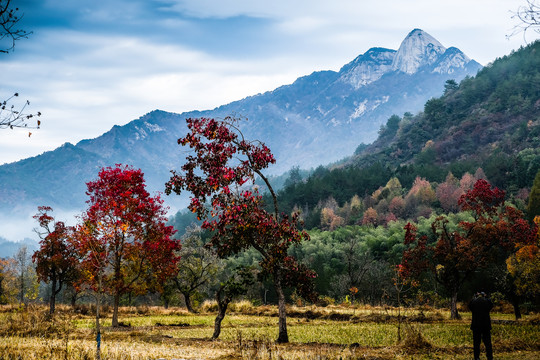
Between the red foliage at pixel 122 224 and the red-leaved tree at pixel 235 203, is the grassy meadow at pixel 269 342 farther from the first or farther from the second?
the red foliage at pixel 122 224

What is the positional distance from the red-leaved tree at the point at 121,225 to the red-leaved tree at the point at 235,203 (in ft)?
31.3

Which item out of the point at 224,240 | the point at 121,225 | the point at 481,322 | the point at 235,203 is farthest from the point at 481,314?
the point at 121,225

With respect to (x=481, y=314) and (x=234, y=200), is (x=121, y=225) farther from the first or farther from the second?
(x=481, y=314)

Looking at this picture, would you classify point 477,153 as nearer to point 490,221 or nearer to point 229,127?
point 490,221

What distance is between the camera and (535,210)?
64.6 metres

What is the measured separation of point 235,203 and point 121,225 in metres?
11.7

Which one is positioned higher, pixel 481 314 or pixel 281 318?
pixel 481 314

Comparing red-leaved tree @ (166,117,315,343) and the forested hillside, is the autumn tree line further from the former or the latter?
the forested hillside

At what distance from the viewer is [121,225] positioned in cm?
2631

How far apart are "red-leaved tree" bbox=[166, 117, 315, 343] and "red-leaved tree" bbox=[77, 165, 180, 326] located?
954 centimetres

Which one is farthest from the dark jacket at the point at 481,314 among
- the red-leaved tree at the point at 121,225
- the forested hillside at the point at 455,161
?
the forested hillside at the point at 455,161

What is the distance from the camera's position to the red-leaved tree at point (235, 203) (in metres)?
17.5

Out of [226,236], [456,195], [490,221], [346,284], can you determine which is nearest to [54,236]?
[226,236]

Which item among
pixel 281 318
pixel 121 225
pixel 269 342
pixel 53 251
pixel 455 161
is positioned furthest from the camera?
pixel 455 161
